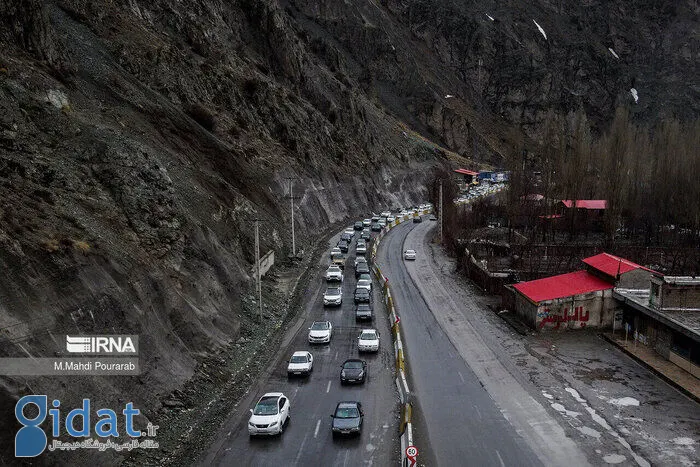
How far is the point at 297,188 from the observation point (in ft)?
231

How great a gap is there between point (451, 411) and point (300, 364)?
27.0 ft

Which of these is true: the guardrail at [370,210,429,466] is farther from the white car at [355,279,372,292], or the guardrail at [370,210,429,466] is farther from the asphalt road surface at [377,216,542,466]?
the white car at [355,279,372,292]

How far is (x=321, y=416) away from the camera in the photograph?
24.1 metres

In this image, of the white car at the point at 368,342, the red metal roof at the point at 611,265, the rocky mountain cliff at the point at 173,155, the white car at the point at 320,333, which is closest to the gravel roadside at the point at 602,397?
the red metal roof at the point at 611,265

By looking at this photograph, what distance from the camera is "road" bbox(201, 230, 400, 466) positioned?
2064cm

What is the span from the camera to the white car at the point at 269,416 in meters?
21.9

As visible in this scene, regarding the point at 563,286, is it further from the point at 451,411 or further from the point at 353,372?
the point at 353,372

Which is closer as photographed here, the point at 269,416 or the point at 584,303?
the point at 269,416

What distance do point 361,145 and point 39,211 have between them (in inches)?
3159

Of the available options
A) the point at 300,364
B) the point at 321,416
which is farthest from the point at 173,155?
the point at 321,416

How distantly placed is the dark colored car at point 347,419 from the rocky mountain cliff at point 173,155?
7299 mm

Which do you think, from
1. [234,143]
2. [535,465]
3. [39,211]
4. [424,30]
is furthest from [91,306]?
[424,30]

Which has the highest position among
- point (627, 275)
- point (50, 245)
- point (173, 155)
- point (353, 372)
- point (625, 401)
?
point (173, 155)

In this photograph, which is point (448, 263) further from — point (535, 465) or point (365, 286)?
point (535, 465)
